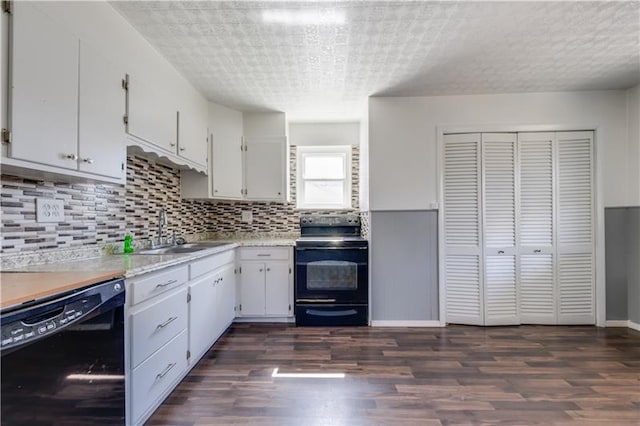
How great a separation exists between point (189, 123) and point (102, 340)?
2.00 metres

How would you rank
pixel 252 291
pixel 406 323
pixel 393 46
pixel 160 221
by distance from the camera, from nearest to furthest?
pixel 393 46 < pixel 160 221 < pixel 406 323 < pixel 252 291

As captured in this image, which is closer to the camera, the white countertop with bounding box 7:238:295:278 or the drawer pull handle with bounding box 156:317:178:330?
the white countertop with bounding box 7:238:295:278

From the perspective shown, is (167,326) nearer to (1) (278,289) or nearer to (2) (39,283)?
(2) (39,283)

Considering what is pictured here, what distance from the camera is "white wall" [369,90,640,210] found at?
2.99 metres

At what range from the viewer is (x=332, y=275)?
122 inches

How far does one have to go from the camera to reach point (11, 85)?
1.16 meters

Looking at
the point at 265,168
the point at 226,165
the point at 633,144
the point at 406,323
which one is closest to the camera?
the point at 633,144

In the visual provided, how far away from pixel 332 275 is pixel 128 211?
188 centimetres

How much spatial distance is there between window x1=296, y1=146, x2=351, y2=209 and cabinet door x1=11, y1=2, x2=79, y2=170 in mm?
2569

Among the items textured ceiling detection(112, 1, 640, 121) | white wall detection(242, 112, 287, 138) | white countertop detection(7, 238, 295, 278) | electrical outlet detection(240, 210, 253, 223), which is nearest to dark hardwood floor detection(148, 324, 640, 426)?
white countertop detection(7, 238, 295, 278)

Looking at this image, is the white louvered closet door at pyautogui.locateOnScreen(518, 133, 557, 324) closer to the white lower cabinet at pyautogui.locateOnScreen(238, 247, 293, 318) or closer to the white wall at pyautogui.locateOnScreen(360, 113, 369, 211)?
the white wall at pyautogui.locateOnScreen(360, 113, 369, 211)

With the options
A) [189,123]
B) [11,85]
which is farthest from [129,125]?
[189,123]

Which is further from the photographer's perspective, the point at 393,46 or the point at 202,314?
the point at 202,314

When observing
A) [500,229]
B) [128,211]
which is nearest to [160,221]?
[128,211]
